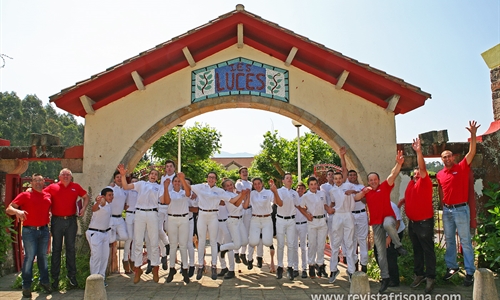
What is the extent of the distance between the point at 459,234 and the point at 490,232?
111cm

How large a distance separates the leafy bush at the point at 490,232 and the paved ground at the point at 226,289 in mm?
992

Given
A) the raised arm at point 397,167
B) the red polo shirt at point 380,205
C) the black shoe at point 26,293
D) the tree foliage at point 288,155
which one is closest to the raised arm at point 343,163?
the red polo shirt at point 380,205

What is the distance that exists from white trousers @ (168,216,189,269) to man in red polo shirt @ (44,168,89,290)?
5.01ft

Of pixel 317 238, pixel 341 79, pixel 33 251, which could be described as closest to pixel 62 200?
A: pixel 33 251

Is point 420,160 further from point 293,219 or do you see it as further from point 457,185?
point 293,219

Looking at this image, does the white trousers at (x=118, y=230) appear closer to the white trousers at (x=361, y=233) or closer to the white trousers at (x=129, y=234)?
the white trousers at (x=129, y=234)

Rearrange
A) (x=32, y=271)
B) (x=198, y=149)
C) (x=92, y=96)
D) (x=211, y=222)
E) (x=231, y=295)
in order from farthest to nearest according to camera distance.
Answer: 1. (x=198, y=149)
2. (x=92, y=96)
3. (x=211, y=222)
4. (x=32, y=271)
5. (x=231, y=295)

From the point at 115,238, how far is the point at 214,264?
6.31 ft

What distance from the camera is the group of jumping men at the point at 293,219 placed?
240 inches

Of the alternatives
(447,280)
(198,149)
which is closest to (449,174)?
(447,280)

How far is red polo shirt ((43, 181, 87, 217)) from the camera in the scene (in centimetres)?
636

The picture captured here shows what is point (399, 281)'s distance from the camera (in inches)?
250

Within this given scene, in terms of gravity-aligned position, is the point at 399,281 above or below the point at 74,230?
below

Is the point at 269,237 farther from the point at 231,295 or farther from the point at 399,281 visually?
the point at 399,281
